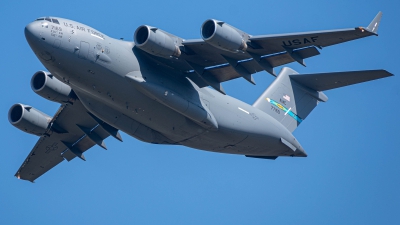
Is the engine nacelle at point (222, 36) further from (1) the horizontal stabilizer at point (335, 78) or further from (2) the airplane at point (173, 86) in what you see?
(1) the horizontal stabilizer at point (335, 78)

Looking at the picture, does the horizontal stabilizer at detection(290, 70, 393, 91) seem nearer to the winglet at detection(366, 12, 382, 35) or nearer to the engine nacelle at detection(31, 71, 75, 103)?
the winglet at detection(366, 12, 382, 35)

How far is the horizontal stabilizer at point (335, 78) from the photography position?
1627cm

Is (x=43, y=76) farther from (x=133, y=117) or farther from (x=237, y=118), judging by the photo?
(x=237, y=118)

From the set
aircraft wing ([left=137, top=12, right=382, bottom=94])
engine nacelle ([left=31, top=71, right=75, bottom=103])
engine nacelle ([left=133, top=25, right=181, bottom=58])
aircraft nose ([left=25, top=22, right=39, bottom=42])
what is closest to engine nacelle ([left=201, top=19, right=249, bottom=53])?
aircraft wing ([left=137, top=12, right=382, bottom=94])

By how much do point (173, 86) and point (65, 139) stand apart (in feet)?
15.0

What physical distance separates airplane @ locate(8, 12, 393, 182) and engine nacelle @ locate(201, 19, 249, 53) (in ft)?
0.07

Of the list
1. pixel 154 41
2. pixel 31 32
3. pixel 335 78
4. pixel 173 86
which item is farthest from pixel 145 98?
pixel 335 78

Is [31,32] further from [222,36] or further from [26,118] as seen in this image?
[26,118]

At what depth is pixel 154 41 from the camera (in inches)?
587

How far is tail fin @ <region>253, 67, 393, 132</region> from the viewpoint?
18.8 meters

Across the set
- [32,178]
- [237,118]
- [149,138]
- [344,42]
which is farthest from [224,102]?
[32,178]

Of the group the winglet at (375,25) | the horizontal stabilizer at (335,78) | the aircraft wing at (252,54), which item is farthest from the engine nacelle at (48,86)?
the winglet at (375,25)

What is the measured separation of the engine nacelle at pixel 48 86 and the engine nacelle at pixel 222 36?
3.93m

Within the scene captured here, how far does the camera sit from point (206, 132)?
54.6 ft
